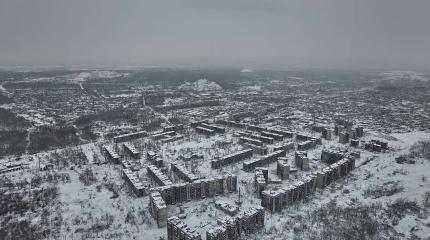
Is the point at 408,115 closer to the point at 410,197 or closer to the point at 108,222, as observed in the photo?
the point at 410,197

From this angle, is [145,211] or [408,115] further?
[408,115]

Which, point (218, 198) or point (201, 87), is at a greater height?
point (201, 87)

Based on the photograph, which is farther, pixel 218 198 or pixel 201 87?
pixel 201 87

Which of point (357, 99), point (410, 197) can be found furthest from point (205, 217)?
point (357, 99)

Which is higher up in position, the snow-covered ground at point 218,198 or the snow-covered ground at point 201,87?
the snow-covered ground at point 201,87

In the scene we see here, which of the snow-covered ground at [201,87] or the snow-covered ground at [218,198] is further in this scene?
the snow-covered ground at [201,87]

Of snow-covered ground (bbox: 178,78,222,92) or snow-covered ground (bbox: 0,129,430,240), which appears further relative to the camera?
snow-covered ground (bbox: 178,78,222,92)

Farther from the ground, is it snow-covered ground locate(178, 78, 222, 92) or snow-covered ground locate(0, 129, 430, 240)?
snow-covered ground locate(178, 78, 222, 92)

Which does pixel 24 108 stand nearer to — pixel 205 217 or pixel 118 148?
pixel 118 148

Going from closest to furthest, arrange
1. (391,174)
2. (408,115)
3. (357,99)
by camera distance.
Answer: (391,174)
(408,115)
(357,99)

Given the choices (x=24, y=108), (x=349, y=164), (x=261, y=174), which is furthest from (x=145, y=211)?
(x=24, y=108)

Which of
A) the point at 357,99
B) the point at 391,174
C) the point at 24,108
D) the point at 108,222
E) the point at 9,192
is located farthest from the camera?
the point at 357,99
